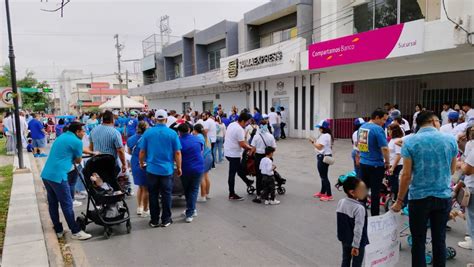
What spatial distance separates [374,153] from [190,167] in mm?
2965

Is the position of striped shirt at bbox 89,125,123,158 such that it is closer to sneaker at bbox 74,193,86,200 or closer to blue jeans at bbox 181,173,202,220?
blue jeans at bbox 181,173,202,220

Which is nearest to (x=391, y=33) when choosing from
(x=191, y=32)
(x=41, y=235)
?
(x=41, y=235)

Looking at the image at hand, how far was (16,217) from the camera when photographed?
6.03 m

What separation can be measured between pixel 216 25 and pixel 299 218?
72.2 ft

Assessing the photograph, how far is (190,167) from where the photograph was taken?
19.0ft

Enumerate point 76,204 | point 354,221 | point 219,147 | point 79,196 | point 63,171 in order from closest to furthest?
1. point 354,221
2. point 63,171
3. point 76,204
4. point 79,196
5. point 219,147

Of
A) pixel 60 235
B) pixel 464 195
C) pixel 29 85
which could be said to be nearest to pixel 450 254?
pixel 464 195

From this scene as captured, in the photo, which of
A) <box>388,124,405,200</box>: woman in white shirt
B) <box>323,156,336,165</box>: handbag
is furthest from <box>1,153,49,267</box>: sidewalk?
<box>388,124,405,200</box>: woman in white shirt

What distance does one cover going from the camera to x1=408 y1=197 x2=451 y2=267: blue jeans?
344 centimetres

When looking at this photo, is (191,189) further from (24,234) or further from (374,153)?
(374,153)

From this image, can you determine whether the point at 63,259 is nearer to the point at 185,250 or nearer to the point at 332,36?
the point at 185,250

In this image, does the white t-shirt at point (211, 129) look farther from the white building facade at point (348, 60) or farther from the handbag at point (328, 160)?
the white building facade at point (348, 60)

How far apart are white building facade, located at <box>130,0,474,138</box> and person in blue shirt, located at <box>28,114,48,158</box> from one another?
36.8 feet

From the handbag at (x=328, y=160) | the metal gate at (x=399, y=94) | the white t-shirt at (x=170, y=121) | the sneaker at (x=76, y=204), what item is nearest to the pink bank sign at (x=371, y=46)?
the metal gate at (x=399, y=94)
